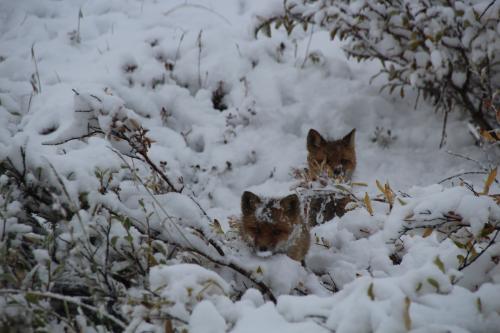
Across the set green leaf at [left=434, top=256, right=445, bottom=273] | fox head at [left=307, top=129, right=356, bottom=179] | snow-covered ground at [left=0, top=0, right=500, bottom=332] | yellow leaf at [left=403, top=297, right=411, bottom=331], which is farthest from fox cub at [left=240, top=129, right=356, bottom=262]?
yellow leaf at [left=403, top=297, right=411, bottom=331]

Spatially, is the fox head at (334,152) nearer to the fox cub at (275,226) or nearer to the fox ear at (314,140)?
the fox ear at (314,140)

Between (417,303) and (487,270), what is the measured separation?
0.56 m

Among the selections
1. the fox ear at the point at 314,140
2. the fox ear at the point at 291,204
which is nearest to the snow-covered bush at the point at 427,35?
the fox ear at the point at 314,140

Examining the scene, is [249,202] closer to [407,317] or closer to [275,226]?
[275,226]

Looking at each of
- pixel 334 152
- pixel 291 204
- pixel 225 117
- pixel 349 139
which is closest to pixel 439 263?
pixel 291 204

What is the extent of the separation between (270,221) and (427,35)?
286cm

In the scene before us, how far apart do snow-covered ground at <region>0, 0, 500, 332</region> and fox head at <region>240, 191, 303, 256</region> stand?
0.18 meters

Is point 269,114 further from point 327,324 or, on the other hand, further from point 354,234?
point 327,324

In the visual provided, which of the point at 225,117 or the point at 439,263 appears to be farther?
the point at 225,117

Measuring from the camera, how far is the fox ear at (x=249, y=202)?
374cm

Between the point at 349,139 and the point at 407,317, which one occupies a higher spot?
the point at 407,317

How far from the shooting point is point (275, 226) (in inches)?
147

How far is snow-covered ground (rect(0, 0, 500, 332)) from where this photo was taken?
2744 mm

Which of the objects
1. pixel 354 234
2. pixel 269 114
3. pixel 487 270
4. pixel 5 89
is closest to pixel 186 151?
pixel 269 114
